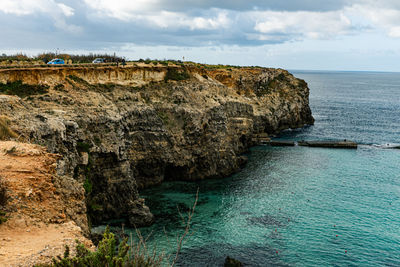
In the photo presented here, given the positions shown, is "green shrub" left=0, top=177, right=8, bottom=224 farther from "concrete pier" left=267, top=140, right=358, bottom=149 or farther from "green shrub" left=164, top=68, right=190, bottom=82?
"concrete pier" left=267, top=140, right=358, bottom=149

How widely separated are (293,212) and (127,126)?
24.8 m

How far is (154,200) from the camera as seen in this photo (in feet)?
150

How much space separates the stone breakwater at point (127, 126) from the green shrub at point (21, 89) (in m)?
0.11

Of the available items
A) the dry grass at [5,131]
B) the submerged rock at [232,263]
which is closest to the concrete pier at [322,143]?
the submerged rock at [232,263]

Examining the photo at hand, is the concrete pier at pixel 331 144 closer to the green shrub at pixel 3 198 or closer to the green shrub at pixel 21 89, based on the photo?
the green shrub at pixel 21 89

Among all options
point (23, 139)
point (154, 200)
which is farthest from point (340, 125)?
point (23, 139)

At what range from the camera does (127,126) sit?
154ft

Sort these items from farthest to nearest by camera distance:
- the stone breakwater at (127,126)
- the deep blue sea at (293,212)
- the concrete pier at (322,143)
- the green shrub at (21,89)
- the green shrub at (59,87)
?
the concrete pier at (322,143) → the green shrub at (59,87) → the green shrub at (21,89) → the stone breakwater at (127,126) → the deep blue sea at (293,212)

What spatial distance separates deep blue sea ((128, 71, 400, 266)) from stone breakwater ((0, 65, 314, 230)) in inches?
143

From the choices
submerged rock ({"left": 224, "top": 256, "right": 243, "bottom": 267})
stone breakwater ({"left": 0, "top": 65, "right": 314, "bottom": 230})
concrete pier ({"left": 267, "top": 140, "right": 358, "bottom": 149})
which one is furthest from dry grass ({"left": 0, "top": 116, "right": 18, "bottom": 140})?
concrete pier ({"left": 267, "top": 140, "right": 358, "bottom": 149})

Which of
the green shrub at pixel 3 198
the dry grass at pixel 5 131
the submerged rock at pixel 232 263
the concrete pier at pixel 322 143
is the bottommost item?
the submerged rock at pixel 232 263

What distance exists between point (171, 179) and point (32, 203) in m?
36.8

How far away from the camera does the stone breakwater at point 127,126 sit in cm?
3384

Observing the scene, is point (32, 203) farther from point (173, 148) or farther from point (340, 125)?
point (340, 125)
